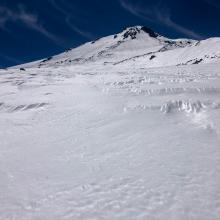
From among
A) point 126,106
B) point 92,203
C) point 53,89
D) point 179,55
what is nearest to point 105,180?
point 92,203

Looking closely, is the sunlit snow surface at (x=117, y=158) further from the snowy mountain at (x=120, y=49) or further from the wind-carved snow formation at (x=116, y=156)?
the snowy mountain at (x=120, y=49)

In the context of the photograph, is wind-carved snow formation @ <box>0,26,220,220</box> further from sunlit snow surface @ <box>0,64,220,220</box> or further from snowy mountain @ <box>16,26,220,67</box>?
snowy mountain @ <box>16,26,220,67</box>

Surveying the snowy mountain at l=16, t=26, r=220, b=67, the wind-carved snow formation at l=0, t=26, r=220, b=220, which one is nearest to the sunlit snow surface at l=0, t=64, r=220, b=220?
the wind-carved snow formation at l=0, t=26, r=220, b=220

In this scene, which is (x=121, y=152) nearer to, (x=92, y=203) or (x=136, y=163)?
(x=136, y=163)

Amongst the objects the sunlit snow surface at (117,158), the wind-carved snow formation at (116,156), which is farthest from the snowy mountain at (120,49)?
the sunlit snow surface at (117,158)

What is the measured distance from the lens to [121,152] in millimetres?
6164

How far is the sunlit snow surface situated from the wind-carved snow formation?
1cm

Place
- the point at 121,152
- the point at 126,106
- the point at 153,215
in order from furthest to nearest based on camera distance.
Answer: the point at 126,106
the point at 121,152
the point at 153,215

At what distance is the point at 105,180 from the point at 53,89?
31.9 ft

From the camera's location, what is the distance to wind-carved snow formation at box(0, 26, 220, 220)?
4.29 m

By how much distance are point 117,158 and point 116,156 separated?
0.11 m

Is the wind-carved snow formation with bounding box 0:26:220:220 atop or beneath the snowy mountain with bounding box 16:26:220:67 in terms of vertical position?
beneath

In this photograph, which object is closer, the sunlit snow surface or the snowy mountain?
the sunlit snow surface

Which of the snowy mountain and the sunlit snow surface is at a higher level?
the snowy mountain
